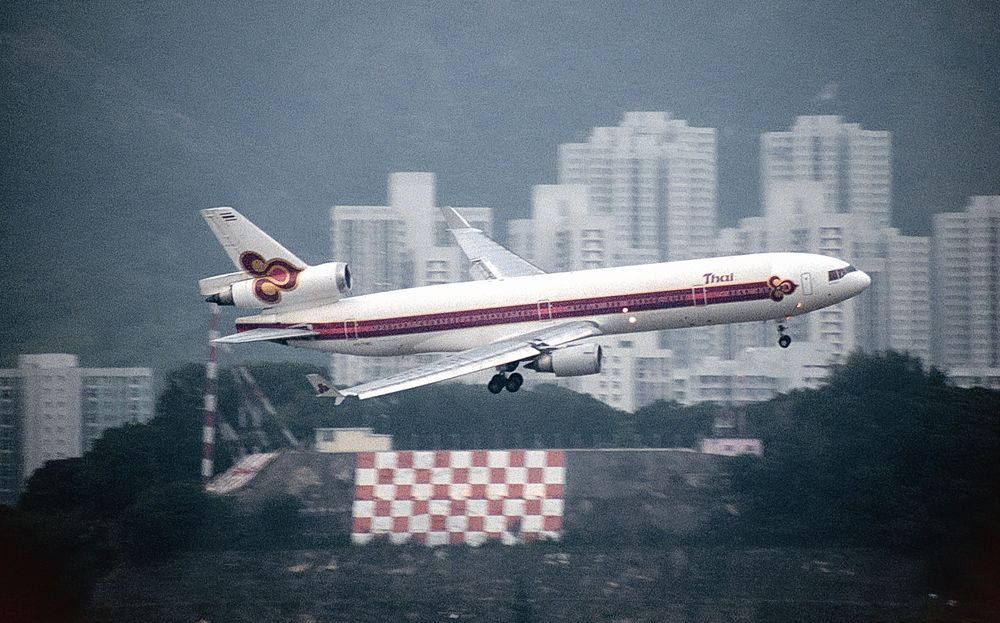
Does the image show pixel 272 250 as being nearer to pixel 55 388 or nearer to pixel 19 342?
pixel 55 388

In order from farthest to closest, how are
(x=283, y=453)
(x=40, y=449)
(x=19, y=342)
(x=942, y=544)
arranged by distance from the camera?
(x=19, y=342)
(x=40, y=449)
(x=283, y=453)
(x=942, y=544)

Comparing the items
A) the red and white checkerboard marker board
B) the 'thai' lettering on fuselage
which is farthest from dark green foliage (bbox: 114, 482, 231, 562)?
the 'thai' lettering on fuselage

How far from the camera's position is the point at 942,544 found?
255 ft

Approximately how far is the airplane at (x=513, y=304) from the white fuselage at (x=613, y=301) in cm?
5

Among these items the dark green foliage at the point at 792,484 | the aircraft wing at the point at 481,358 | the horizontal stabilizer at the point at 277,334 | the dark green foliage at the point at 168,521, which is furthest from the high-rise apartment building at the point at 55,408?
the aircraft wing at the point at 481,358

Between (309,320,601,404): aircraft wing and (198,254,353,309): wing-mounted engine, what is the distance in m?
7.58

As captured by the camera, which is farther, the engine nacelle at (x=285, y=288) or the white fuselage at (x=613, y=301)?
the engine nacelle at (x=285, y=288)

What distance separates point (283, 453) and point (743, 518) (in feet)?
126

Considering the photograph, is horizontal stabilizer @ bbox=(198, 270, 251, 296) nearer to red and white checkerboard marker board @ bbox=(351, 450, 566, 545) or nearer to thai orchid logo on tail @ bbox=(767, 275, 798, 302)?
red and white checkerboard marker board @ bbox=(351, 450, 566, 545)

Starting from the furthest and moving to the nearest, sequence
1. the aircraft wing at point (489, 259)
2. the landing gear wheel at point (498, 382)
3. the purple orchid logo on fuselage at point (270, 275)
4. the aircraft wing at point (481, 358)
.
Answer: the aircraft wing at point (489, 259) < the purple orchid logo on fuselage at point (270, 275) < the landing gear wheel at point (498, 382) < the aircraft wing at point (481, 358)

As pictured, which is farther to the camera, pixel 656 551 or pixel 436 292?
pixel 656 551

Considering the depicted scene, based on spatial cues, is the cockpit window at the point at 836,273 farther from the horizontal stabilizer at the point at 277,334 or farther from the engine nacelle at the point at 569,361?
the horizontal stabilizer at the point at 277,334

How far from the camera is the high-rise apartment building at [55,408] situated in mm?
154500

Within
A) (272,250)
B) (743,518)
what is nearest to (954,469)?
(743,518)
